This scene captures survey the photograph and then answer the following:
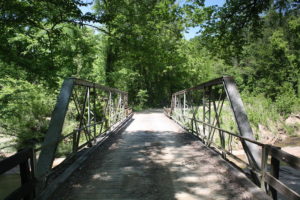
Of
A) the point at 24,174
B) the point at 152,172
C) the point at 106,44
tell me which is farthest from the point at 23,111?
the point at 106,44

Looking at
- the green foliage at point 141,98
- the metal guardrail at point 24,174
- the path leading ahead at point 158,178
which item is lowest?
the path leading ahead at point 158,178

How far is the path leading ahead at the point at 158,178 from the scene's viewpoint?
11.8ft

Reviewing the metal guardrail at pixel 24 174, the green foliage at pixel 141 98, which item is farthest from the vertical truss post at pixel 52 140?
the green foliage at pixel 141 98

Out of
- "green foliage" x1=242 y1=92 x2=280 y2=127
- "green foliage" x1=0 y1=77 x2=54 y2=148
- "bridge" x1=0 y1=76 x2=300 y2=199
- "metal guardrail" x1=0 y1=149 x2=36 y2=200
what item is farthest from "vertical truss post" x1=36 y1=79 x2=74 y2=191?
"green foliage" x1=242 y1=92 x2=280 y2=127

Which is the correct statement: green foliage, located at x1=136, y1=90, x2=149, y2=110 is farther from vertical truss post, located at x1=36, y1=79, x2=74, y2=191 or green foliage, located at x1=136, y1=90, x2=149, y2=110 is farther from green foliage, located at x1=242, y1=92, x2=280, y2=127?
vertical truss post, located at x1=36, y1=79, x2=74, y2=191

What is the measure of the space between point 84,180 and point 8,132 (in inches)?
379

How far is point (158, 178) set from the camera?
14.4 feet

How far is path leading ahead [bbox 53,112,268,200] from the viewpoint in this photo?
3594 millimetres

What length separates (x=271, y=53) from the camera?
2686 cm

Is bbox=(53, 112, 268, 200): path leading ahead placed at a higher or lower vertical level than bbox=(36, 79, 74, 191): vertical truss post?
lower

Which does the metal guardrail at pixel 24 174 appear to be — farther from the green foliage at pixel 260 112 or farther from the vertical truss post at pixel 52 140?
the green foliage at pixel 260 112

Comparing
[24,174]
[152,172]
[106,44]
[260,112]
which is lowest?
[152,172]

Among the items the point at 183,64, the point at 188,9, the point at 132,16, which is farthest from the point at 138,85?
the point at 188,9

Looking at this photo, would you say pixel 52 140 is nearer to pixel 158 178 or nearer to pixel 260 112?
pixel 158 178
